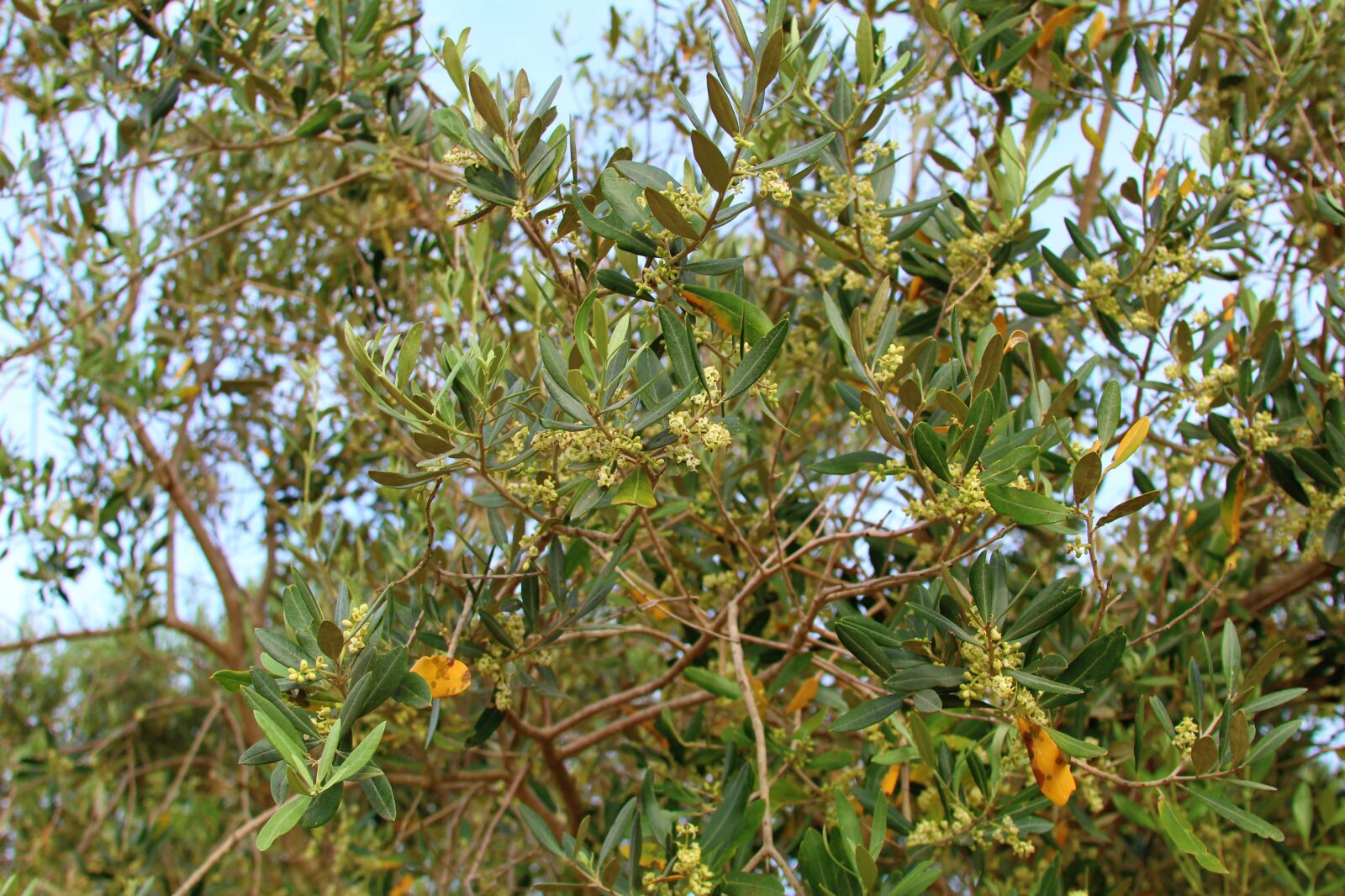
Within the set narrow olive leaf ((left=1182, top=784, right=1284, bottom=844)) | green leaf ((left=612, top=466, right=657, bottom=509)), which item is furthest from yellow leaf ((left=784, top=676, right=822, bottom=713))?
green leaf ((left=612, top=466, right=657, bottom=509))

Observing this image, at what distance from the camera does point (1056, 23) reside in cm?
239

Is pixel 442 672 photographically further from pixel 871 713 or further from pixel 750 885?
pixel 871 713

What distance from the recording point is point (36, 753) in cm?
400

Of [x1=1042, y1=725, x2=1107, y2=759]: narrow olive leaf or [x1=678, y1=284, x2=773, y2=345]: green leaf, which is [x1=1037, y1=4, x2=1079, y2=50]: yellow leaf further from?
[x1=1042, y1=725, x2=1107, y2=759]: narrow olive leaf

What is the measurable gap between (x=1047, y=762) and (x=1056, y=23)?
1.76 m

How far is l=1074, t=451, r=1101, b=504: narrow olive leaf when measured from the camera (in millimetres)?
1433

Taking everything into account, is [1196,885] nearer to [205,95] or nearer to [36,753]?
[205,95]

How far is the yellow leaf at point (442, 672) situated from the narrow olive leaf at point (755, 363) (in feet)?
2.06

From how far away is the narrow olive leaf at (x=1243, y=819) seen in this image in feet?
4.87

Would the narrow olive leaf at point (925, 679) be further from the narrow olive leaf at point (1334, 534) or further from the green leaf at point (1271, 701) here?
the narrow olive leaf at point (1334, 534)

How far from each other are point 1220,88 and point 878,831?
2500 millimetres

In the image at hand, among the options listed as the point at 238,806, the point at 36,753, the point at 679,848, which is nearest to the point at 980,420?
the point at 679,848

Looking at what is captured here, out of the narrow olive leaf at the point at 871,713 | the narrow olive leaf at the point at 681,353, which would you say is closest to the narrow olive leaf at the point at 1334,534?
the narrow olive leaf at the point at 871,713

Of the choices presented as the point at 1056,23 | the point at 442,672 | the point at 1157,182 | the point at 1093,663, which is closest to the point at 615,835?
the point at 442,672
